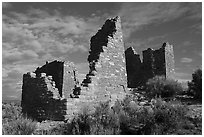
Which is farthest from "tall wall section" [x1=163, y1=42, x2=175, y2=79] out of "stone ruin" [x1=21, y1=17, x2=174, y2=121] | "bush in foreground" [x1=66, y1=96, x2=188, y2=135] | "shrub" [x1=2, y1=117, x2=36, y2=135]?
"shrub" [x1=2, y1=117, x2=36, y2=135]

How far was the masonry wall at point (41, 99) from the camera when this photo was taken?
1345 centimetres

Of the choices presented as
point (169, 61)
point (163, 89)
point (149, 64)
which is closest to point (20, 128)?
point (163, 89)

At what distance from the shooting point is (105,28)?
17.4 meters

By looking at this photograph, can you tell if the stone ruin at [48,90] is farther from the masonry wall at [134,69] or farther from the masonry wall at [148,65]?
the masonry wall at [148,65]

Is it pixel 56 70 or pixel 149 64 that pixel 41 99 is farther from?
pixel 149 64

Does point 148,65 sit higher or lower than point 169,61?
lower

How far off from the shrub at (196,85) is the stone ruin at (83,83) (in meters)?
4.29

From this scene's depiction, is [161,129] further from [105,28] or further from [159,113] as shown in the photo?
[105,28]

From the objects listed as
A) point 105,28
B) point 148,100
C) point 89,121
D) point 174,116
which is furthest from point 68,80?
point 174,116

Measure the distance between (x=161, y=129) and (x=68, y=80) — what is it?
8.92m

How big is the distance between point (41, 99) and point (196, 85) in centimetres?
901

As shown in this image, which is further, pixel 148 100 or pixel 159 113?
pixel 148 100

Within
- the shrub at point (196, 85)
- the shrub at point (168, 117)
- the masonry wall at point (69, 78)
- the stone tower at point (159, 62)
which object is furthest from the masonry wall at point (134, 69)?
the shrub at point (168, 117)

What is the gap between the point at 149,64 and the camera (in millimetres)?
22891
